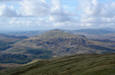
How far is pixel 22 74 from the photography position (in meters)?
144

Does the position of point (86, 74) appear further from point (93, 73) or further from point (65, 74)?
point (65, 74)

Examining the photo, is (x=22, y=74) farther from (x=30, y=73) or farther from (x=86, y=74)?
(x=86, y=74)

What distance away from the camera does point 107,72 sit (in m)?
91.6

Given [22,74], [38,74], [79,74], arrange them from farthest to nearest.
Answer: [22,74] → [38,74] → [79,74]

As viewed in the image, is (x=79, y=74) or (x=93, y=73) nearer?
(x=93, y=73)

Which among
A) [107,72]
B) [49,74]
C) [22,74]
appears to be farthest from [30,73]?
[107,72]

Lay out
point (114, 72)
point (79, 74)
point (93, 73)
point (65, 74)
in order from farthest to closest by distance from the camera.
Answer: point (65, 74), point (79, 74), point (93, 73), point (114, 72)

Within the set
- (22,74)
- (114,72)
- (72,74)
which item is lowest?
(22,74)

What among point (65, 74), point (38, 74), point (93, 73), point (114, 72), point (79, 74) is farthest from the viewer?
point (38, 74)

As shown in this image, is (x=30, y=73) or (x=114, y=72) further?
(x=30, y=73)

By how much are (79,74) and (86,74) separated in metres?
6.75

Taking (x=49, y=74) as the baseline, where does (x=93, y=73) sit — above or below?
above

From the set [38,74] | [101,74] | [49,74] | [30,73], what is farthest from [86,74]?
[30,73]

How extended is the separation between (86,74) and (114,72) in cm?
1910
